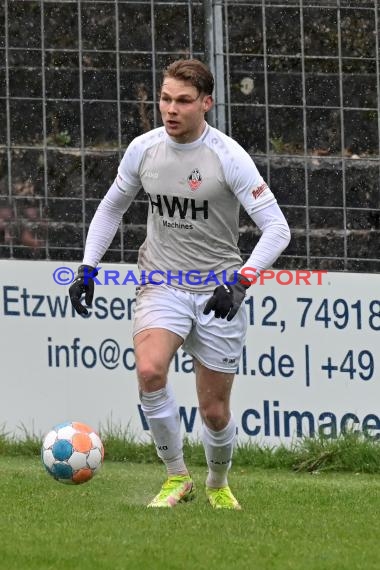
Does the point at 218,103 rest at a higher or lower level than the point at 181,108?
higher

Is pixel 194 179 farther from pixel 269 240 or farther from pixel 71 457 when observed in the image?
pixel 71 457

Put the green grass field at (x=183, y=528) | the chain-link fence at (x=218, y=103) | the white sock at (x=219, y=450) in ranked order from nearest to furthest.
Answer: the green grass field at (x=183, y=528) < the white sock at (x=219, y=450) < the chain-link fence at (x=218, y=103)

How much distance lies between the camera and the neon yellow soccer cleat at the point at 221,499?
8.27m

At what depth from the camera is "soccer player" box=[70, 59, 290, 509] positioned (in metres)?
8.12

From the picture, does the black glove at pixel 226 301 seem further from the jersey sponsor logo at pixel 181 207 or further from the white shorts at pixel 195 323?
the jersey sponsor logo at pixel 181 207

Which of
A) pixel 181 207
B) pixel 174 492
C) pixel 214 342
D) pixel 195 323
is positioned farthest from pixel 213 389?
pixel 181 207

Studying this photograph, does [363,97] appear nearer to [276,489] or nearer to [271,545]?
[276,489]

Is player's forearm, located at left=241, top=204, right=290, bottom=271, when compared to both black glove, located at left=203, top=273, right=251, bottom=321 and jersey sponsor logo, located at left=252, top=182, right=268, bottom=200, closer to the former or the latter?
jersey sponsor logo, located at left=252, top=182, right=268, bottom=200

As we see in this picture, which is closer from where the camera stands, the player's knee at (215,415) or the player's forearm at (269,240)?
the player's forearm at (269,240)

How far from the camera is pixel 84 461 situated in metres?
8.36

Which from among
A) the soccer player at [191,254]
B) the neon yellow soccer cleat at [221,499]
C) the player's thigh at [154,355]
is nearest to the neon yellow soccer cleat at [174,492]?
the soccer player at [191,254]

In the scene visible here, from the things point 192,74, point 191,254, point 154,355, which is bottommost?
point 154,355

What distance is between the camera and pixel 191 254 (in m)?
8.27

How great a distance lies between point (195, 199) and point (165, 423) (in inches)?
45.7
